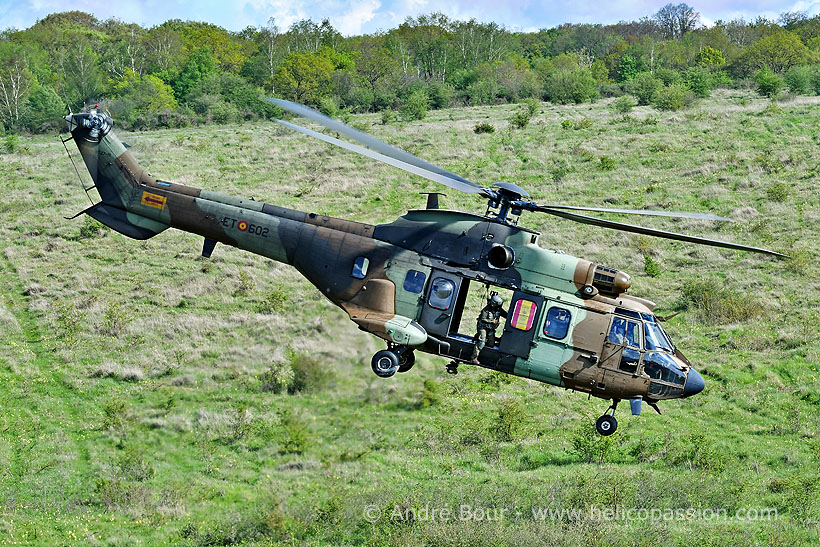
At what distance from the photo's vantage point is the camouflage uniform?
1580 cm

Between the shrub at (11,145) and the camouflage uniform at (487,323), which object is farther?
the shrub at (11,145)

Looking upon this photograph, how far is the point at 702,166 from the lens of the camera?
1734 inches

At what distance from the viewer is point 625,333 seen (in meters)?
15.8

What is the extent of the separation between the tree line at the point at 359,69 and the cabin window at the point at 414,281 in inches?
1392

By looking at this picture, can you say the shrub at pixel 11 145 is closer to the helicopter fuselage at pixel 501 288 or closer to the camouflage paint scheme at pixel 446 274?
the camouflage paint scheme at pixel 446 274

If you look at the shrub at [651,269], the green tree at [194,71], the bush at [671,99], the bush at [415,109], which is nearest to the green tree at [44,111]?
the green tree at [194,71]

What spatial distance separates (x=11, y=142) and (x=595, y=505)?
49.5 m

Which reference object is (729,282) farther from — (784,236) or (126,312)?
(126,312)

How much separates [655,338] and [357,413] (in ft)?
25.2

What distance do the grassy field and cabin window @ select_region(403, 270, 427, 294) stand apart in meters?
2.53

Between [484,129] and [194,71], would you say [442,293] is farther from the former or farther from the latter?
[194,71]

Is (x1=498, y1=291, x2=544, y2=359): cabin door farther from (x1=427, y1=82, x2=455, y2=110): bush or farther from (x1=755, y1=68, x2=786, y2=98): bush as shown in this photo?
(x1=427, y1=82, x2=455, y2=110): bush

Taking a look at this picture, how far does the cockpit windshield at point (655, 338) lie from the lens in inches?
622

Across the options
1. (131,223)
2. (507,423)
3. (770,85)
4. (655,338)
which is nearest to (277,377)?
(131,223)
